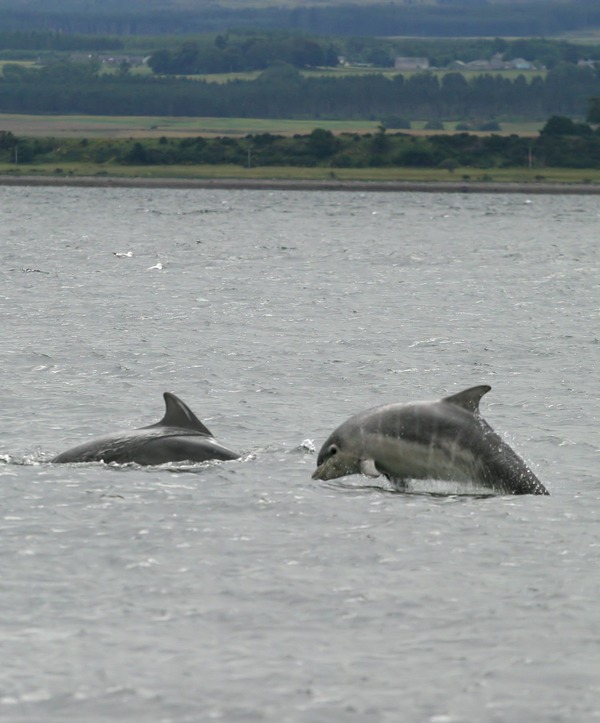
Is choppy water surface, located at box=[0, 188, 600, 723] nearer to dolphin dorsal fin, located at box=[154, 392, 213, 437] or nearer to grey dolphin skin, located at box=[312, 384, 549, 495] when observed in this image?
grey dolphin skin, located at box=[312, 384, 549, 495]

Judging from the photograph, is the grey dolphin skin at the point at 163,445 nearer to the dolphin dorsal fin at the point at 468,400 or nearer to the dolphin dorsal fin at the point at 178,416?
the dolphin dorsal fin at the point at 178,416

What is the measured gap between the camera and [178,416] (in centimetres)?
2748

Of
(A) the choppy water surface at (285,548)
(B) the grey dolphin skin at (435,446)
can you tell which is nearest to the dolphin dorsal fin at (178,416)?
(A) the choppy water surface at (285,548)

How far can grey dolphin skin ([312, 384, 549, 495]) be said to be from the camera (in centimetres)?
2475

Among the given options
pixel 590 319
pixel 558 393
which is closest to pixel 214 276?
pixel 590 319

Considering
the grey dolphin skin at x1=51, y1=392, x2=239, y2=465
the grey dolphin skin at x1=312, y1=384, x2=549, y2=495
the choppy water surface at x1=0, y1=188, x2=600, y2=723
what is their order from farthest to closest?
1. the grey dolphin skin at x1=51, y1=392, x2=239, y2=465
2. the grey dolphin skin at x1=312, y1=384, x2=549, y2=495
3. the choppy water surface at x1=0, y1=188, x2=600, y2=723

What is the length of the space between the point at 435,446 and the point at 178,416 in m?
4.85

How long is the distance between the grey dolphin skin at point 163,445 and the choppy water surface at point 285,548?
406 millimetres

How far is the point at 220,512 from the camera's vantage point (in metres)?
24.2

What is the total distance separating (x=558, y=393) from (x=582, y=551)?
17.2 meters

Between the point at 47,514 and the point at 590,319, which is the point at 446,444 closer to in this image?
the point at 47,514

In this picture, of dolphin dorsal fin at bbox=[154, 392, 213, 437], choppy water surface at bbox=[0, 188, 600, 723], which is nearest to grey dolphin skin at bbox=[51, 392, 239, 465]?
dolphin dorsal fin at bbox=[154, 392, 213, 437]

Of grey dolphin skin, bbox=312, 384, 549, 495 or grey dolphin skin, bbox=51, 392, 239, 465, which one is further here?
grey dolphin skin, bbox=51, 392, 239, 465

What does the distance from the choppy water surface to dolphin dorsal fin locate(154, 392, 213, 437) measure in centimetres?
87
